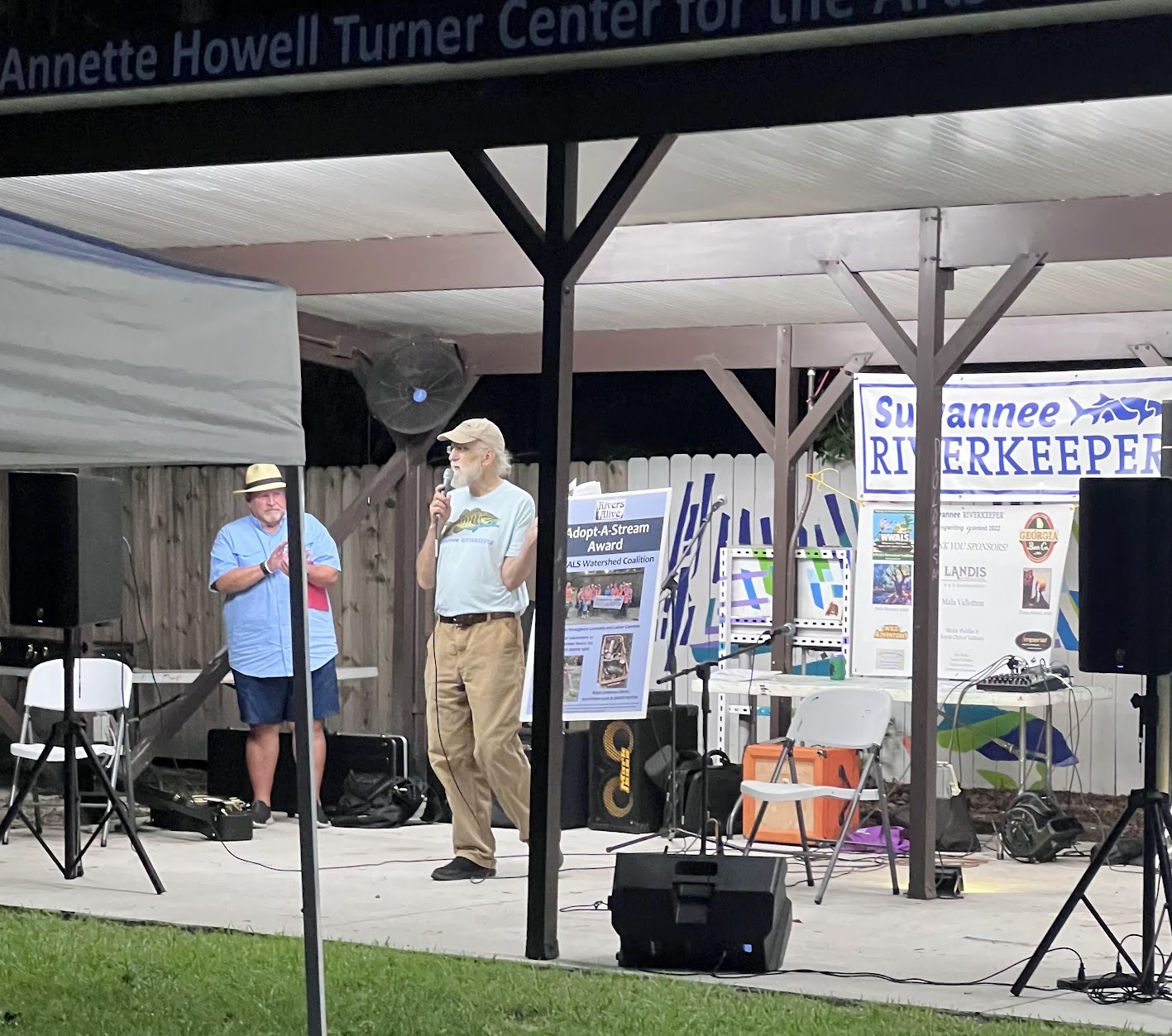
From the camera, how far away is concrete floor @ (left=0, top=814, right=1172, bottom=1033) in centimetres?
563

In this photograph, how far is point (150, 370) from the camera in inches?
155

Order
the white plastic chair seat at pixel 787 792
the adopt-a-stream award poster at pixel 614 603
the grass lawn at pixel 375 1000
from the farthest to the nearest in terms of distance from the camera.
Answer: the adopt-a-stream award poster at pixel 614 603
the white plastic chair seat at pixel 787 792
the grass lawn at pixel 375 1000

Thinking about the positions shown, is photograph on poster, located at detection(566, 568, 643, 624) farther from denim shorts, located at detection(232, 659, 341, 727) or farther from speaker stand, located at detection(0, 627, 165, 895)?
speaker stand, located at detection(0, 627, 165, 895)

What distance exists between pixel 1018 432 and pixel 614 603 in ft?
7.61

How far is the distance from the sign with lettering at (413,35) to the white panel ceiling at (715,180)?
796mm

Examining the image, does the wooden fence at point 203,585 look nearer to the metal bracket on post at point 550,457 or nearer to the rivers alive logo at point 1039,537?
the rivers alive logo at point 1039,537

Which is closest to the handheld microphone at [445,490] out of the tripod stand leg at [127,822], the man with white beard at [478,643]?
the man with white beard at [478,643]

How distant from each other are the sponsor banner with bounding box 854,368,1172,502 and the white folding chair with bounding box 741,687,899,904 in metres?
1.75

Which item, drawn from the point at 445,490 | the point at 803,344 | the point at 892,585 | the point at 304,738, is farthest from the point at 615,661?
the point at 304,738

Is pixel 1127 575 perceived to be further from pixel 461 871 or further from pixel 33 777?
pixel 33 777

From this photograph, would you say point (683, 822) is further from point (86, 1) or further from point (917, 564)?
point (86, 1)

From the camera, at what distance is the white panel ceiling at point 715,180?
19.6ft

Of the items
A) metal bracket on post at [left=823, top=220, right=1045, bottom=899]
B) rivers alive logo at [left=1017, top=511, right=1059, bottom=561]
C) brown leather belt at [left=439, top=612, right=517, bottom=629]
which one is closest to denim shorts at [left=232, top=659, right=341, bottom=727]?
brown leather belt at [left=439, top=612, right=517, bottom=629]

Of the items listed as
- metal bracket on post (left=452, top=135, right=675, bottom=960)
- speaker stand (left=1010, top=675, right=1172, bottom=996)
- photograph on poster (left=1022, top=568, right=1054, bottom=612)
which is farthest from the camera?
photograph on poster (left=1022, top=568, right=1054, bottom=612)
